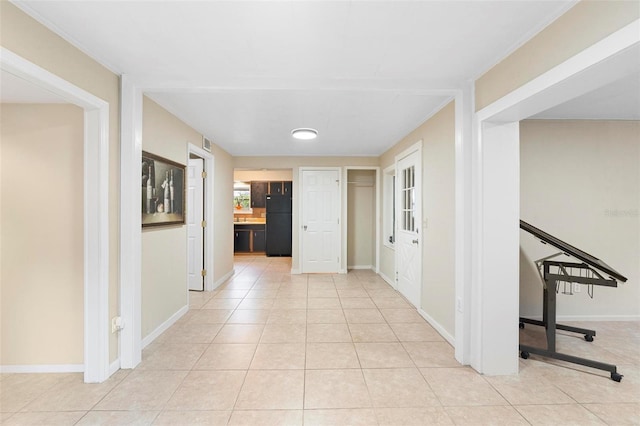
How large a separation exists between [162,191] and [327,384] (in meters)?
2.46

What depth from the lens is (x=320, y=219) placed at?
590cm

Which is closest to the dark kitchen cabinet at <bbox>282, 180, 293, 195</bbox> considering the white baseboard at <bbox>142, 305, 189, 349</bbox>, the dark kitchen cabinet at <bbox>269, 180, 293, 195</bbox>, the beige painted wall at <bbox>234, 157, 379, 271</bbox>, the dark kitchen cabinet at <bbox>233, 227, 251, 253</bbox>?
the dark kitchen cabinet at <bbox>269, 180, 293, 195</bbox>

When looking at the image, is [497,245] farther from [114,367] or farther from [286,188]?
[286,188]

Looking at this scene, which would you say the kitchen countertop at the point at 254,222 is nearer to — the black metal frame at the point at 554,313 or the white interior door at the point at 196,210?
the white interior door at the point at 196,210

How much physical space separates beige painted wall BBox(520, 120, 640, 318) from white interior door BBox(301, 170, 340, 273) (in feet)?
10.7

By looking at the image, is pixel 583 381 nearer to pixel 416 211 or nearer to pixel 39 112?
pixel 416 211

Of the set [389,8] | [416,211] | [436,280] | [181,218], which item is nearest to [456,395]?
[436,280]

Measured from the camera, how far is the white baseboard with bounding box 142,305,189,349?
2.76 metres

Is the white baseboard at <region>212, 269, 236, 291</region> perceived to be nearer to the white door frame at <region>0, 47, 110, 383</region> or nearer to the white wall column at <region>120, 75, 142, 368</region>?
the white wall column at <region>120, 75, 142, 368</region>

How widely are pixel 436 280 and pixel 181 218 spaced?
309 cm

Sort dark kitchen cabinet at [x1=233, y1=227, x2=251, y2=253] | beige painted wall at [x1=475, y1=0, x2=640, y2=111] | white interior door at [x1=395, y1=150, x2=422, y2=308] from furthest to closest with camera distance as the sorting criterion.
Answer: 1. dark kitchen cabinet at [x1=233, y1=227, x2=251, y2=253]
2. white interior door at [x1=395, y1=150, x2=422, y2=308]
3. beige painted wall at [x1=475, y1=0, x2=640, y2=111]

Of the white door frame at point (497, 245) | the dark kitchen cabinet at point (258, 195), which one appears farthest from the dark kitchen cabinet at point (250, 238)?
the white door frame at point (497, 245)

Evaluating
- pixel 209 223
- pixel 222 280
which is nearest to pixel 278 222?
pixel 222 280

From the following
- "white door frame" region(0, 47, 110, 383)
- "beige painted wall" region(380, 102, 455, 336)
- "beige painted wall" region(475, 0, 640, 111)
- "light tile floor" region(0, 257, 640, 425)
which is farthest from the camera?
"beige painted wall" region(380, 102, 455, 336)
